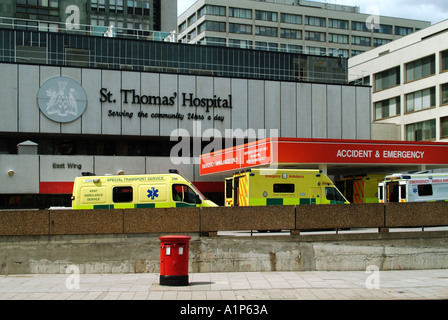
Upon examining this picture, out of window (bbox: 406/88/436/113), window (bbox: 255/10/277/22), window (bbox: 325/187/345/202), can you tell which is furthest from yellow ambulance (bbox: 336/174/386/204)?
window (bbox: 255/10/277/22)

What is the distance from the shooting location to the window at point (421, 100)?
5184 cm

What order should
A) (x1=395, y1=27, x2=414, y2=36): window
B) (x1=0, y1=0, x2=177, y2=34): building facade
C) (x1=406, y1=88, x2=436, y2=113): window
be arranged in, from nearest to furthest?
(x1=406, y1=88, x2=436, y2=113): window, (x1=0, y1=0, x2=177, y2=34): building facade, (x1=395, y1=27, x2=414, y2=36): window

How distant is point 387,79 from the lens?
58562mm

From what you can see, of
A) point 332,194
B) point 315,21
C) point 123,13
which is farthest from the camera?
point 315,21

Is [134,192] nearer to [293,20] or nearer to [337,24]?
[293,20]

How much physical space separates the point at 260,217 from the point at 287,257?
4.36 feet

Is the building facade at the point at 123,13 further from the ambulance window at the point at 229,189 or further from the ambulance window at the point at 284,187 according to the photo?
the ambulance window at the point at 284,187

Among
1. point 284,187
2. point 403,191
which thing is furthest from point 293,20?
point 284,187

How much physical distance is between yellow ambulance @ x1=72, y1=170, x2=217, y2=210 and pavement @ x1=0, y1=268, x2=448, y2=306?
253 inches

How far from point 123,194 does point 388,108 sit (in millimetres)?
44043

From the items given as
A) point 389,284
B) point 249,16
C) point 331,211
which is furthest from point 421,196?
point 249,16

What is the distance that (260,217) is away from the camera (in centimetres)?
1495

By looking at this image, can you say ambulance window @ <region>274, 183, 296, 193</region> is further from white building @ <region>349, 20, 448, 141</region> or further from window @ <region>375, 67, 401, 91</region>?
window @ <region>375, 67, 401, 91</region>

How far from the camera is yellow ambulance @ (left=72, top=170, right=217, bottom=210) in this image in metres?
20.5
